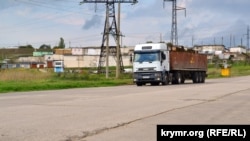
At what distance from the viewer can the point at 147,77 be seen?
44.2 metres

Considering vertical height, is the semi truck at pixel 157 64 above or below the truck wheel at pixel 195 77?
above

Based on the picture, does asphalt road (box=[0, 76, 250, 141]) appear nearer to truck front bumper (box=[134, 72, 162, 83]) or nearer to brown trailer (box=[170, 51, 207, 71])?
truck front bumper (box=[134, 72, 162, 83])

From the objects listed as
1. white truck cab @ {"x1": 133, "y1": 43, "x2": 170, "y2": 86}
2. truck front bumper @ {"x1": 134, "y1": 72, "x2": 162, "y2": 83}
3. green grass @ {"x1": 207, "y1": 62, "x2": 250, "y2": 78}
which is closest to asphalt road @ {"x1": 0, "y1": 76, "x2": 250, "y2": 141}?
white truck cab @ {"x1": 133, "y1": 43, "x2": 170, "y2": 86}

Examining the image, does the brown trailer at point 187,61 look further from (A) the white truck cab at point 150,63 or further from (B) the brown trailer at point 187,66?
(A) the white truck cab at point 150,63

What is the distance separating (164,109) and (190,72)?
34568 millimetres

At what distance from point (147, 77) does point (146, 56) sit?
1862 mm

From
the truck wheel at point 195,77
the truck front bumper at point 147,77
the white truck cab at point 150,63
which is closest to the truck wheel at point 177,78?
the white truck cab at point 150,63

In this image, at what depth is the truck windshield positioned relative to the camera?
43.6 metres

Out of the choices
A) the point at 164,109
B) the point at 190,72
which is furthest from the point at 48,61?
the point at 164,109

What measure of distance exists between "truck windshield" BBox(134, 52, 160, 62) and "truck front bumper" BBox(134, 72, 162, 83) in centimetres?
118

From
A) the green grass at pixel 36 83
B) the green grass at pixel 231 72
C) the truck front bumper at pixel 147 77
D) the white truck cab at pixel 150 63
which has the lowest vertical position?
the green grass at pixel 231 72

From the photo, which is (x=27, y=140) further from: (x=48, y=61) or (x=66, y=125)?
(x=48, y=61)

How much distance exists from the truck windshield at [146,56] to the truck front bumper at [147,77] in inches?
46.6

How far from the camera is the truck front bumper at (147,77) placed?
43.8m
